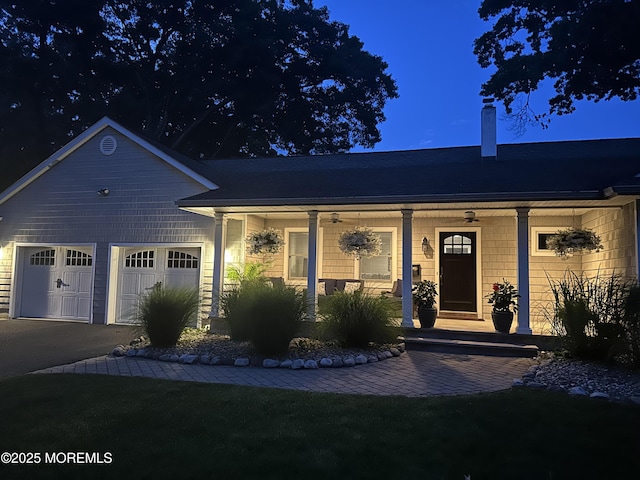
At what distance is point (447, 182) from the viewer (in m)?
9.12

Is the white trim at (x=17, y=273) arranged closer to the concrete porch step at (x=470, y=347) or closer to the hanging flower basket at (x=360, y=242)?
the hanging flower basket at (x=360, y=242)

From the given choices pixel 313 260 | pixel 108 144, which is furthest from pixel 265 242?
pixel 108 144

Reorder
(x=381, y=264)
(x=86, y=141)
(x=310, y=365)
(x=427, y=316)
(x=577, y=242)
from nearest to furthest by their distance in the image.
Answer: (x=310, y=365) → (x=577, y=242) → (x=427, y=316) → (x=381, y=264) → (x=86, y=141)

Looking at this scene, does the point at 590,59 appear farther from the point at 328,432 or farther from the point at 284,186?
the point at 328,432

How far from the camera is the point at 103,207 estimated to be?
38.0ft

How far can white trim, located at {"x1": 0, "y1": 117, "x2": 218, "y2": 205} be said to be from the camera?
35.4 feet

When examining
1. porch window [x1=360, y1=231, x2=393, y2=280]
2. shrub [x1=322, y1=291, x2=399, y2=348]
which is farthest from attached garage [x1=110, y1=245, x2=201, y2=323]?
shrub [x1=322, y1=291, x2=399, y2=348]

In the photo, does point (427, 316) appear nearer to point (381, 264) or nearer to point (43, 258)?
point (381, 264)

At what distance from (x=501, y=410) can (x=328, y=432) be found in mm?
1747

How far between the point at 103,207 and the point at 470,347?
9.51m

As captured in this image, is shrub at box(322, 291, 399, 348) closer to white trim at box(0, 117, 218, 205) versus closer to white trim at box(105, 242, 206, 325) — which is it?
white trim at box(0, 117, 218, 205)

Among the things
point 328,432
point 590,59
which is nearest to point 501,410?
point 328,432

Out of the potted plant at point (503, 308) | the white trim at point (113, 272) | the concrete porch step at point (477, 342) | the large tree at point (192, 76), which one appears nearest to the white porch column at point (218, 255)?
the white trim at point (113, 272)

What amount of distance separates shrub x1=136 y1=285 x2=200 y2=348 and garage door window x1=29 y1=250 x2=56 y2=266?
589cm
